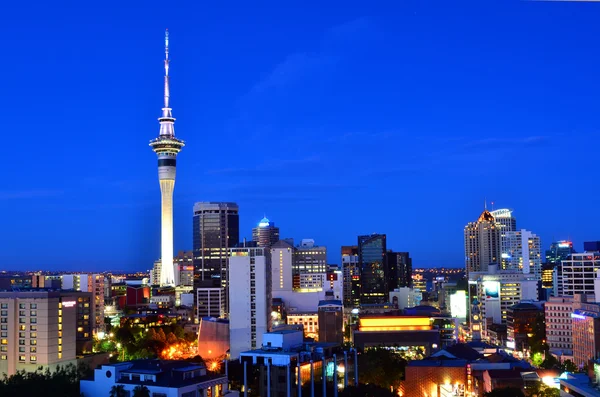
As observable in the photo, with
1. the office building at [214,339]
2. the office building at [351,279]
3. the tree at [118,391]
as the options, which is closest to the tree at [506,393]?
the tree at [118,391]

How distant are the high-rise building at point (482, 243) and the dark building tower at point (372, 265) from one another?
61.0 ft

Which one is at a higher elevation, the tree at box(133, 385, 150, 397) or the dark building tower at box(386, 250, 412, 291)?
the dark building tower at box(386, 250, 412, 291)

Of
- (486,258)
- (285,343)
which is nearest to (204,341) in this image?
(285,343)

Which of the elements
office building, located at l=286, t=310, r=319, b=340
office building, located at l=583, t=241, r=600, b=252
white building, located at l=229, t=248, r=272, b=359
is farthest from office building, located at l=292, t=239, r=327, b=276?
white building, located at l=229, t=248, r=272, b=359

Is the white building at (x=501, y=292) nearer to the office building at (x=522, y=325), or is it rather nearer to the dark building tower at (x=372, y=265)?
the office building at (x=522, y=325)

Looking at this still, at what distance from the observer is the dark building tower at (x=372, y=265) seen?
86250mm

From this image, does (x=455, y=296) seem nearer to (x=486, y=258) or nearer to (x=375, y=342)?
(x=375, y=342)

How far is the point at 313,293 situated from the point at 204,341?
26611mm

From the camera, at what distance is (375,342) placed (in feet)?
144

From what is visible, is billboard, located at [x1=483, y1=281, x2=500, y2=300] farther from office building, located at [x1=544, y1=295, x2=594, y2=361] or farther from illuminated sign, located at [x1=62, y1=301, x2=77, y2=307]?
illuminated sign, located at [x1=62, y1=301, x2=77, y2=307]

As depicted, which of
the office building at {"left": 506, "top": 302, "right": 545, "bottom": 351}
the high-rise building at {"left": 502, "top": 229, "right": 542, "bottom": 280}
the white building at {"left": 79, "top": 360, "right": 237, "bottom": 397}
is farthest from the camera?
the high-rise building at {"left": 502, "top": 229, "right": 542, "bottom": 280}

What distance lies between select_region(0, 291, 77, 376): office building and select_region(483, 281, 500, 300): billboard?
116 ft

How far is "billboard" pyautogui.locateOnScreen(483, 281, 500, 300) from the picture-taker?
59.1 m

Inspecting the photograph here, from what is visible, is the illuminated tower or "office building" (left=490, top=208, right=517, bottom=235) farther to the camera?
"office building" (left=490, top=208, right=517, bottom=235)
